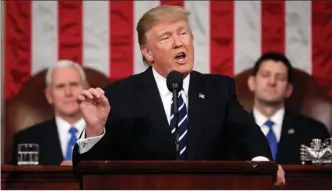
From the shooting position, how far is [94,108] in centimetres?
340

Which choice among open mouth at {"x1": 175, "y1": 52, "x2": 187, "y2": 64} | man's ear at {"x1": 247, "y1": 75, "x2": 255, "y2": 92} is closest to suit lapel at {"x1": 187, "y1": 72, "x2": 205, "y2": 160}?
open mouth at {"x1": 175, "y1": 52, "x2": 187, "y2": 64}

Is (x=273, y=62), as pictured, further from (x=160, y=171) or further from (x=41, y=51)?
(x=160, y=171)

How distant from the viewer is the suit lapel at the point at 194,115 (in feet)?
12.1

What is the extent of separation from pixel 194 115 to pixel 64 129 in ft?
6.72

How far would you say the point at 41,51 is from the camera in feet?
18.9

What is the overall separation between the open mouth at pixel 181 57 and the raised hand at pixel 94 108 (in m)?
0.44

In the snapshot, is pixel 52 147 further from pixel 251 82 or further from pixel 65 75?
pixel 251 82

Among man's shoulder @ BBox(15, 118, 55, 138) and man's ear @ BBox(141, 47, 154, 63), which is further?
man's shoulder @ BBox(15, 118, 55, 138)

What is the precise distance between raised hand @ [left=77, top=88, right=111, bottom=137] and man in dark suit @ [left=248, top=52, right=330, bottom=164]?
233 cm

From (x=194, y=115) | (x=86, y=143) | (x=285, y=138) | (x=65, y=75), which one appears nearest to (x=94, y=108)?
(x=86, y=143)

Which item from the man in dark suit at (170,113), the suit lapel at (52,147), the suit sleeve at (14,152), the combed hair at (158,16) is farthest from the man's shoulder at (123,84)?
the suit sleeve at (14,152)

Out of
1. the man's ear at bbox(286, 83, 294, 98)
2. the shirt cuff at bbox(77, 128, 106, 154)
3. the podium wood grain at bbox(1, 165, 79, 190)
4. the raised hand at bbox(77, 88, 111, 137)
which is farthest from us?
the man's ear at bbox(286, 83, 294, 98)

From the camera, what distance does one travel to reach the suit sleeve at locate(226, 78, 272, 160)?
12.1 ft

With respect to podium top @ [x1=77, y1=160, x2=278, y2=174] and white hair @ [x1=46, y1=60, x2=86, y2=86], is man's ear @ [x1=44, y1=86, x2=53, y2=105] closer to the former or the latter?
white hair @ [x1=46, y1=60, x2=86, y2=86]
